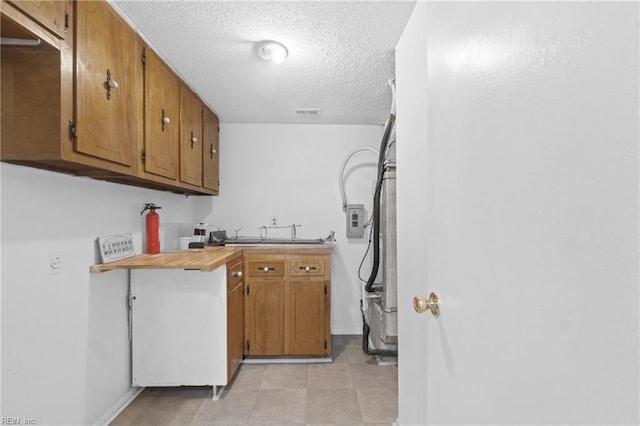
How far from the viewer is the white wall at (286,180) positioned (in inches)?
121

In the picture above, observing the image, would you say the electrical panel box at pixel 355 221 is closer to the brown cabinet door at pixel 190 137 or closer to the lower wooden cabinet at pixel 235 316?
the lower wooden cabinet at pixel 235 316

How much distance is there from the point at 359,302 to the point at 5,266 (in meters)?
2.62

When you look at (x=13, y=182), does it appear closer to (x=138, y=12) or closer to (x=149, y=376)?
(x=138, y=12)

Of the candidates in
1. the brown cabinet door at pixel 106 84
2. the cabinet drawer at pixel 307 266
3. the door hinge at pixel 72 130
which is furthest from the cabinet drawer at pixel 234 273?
the door hinge at pixel 72 130

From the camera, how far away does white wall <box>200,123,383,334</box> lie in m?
3.08

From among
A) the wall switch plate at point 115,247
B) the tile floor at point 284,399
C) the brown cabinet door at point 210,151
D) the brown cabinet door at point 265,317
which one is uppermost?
the brown cabinet door at point 210,151

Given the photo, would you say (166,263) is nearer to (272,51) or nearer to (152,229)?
(152,229)

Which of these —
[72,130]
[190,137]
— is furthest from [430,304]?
[190,137]

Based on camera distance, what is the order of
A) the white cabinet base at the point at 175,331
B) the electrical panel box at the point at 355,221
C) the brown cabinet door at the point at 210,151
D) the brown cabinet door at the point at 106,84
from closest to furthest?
1. the brown cabinet door at the point at 106,84
2. the white cabinet base at the point at 175,331
3. the brown cabinet door at the point at 210,151
4. the electrical panel box at the point at 355,221

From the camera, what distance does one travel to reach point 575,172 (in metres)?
0.38

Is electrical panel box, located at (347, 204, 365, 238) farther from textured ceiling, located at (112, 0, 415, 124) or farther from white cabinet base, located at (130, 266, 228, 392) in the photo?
white cabinet base, located at (130, 266, 228, 392)

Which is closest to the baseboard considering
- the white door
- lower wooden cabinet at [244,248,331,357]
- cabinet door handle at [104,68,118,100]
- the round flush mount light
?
lower wooden cabinet at [244,248,331,357]

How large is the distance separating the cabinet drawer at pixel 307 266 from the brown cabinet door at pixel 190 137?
1047mm

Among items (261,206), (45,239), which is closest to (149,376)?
(45,239)
